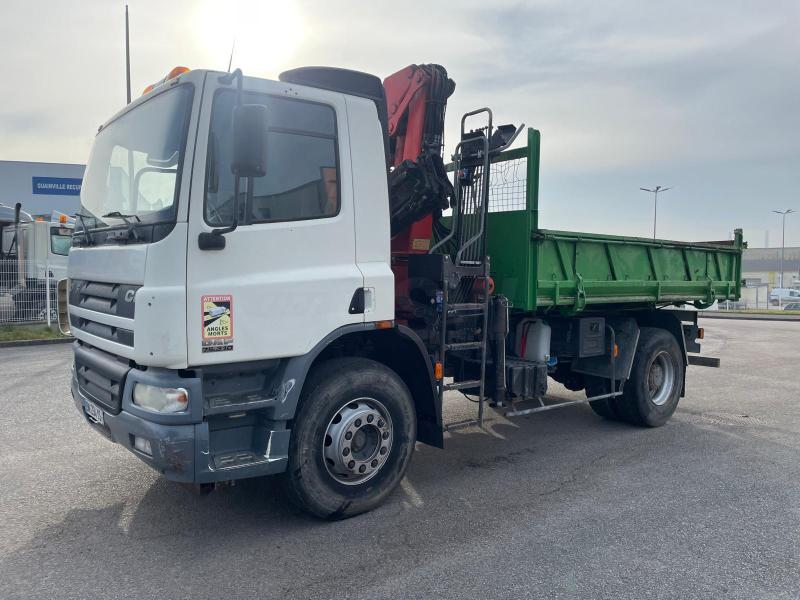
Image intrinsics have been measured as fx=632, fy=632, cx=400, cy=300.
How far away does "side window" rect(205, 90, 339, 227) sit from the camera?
3.64m

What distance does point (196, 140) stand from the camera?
11.8 feet

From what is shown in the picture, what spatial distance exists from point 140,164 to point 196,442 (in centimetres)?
180

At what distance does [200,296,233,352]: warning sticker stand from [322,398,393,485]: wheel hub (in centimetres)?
A: 93

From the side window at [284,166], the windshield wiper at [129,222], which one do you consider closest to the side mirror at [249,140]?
the side window at [284,166]

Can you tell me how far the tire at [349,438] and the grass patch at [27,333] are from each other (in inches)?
471

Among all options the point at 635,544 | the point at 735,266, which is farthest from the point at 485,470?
the point at 735,266

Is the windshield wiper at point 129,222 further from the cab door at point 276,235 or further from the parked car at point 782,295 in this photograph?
the parked car at point 782,295

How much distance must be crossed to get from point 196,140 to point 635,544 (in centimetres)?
356

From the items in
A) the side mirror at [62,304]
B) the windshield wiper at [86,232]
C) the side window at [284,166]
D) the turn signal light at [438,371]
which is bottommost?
the turn signal light at [438,371]

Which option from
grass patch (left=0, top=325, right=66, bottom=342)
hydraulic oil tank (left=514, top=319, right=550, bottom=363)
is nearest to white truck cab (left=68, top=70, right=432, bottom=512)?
hydraulic oil tank (left=514, top=319, right=550, bottom=363)

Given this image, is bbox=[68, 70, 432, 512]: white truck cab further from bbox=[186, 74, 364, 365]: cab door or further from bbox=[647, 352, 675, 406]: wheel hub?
bbox=[647, 352, 675, 406]: wheel hub

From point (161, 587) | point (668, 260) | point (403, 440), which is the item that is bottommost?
point (161, 587)

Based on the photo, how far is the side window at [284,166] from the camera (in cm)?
364

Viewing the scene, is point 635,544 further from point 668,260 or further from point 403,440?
point 668,260
